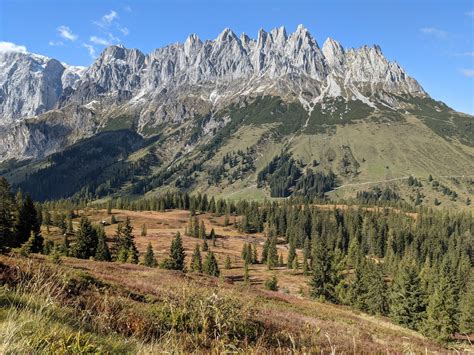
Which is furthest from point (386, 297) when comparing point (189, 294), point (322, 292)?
point (189, 294)

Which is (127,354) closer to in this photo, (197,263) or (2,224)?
(2,224)

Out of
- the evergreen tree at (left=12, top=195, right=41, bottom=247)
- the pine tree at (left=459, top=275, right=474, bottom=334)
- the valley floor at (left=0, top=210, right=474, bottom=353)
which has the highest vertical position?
the valley floor at (left=0, top=210, right=474, bottom=353)

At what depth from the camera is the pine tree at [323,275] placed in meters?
74.7

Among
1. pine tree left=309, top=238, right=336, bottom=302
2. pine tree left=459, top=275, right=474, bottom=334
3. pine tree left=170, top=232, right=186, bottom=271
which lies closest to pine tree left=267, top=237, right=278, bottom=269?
pine tree left=309, top=238, right=336, bottom=302

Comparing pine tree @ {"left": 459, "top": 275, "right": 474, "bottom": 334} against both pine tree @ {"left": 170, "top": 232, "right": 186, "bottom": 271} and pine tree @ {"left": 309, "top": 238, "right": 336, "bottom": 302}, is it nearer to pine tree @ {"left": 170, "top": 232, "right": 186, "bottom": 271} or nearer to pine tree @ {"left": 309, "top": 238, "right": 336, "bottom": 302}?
pine tree @ {"left": 309, "top": 238, "right": 336, "bottom": 302}

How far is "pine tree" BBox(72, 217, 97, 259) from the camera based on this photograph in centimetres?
7169

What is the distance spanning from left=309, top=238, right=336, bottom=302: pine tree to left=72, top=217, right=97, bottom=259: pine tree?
44776 mm

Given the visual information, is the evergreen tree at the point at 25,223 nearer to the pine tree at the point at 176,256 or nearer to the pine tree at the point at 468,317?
the pine tree at the point at 176,256

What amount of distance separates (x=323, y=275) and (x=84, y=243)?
48.3 meters

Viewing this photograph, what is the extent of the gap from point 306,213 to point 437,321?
139520 mm

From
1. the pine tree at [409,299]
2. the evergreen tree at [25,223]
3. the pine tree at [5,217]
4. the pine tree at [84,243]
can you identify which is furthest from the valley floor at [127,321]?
the evergreen tree at [25,223]

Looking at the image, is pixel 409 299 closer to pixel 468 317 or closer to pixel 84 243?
pixel 468 317

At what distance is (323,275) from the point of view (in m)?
75.2

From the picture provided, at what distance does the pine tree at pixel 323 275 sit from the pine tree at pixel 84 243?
44776mm
